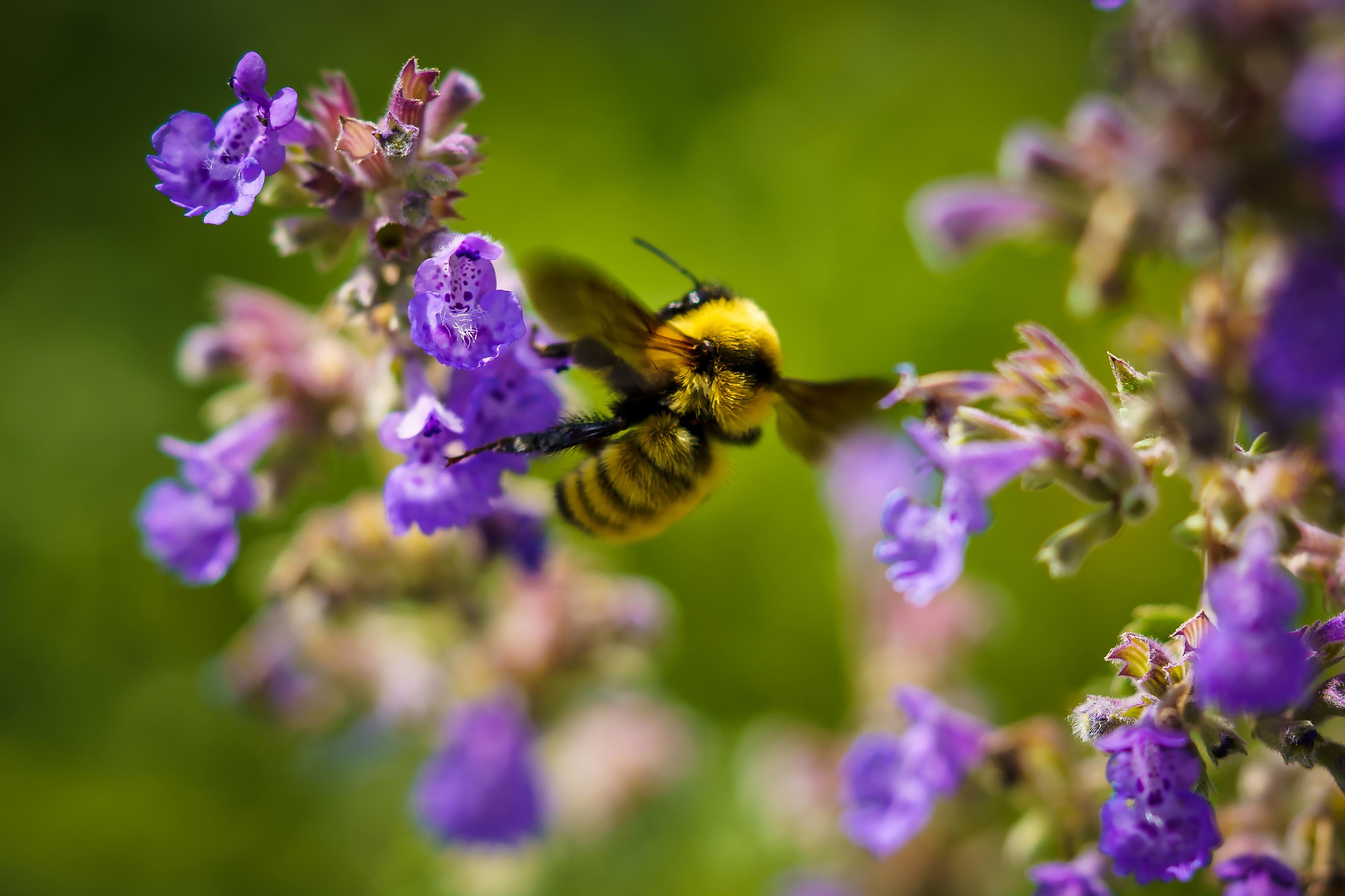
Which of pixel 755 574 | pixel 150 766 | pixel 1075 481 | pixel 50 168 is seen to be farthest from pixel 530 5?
pixel 1075 481

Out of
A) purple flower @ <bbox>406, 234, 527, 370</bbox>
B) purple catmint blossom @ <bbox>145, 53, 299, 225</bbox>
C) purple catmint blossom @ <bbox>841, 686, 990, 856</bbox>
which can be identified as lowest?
purple catmint blossom @ <bbox>841, 686, 990, 856</bbox>

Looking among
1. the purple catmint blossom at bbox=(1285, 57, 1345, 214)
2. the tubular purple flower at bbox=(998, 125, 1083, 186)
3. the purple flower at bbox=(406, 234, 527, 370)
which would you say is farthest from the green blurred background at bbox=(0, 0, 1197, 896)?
the purple catmint blossom at bbox=(1285, 57, 1345, 214)

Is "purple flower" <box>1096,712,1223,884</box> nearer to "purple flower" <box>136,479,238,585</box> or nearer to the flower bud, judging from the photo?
the flower bud

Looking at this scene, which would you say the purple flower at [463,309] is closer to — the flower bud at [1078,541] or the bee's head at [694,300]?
the bee's head at [694,300]

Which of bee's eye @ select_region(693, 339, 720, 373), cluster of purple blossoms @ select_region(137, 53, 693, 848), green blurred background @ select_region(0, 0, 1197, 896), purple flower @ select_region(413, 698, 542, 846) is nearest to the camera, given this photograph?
cluster of purple blossoms @ select_region(137, 53, 693, 848)

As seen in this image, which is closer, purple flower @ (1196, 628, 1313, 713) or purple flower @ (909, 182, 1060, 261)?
purple flower @ (1196, 628, 1313, 713)

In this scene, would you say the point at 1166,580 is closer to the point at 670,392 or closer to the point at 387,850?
the point at 670,392

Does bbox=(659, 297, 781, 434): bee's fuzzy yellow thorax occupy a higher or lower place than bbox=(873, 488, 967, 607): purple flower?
higher
